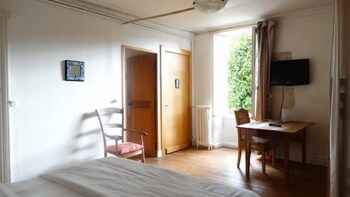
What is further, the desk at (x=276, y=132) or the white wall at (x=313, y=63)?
the white wall at (x=313, y=63)

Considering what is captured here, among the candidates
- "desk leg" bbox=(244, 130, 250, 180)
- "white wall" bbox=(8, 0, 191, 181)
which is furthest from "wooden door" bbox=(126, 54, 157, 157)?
"desk leg" bbox=(244, 130, 250, 180)

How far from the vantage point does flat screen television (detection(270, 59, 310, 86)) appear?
411 centimetres

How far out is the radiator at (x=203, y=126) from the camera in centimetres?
523

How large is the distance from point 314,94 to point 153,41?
282 centimetres

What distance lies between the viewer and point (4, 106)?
2.80 meters

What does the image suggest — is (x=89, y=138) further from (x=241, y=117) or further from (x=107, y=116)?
(x=241, y=117)

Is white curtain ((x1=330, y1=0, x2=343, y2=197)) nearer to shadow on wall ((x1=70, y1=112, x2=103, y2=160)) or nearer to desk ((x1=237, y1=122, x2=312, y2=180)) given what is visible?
desk ((x1=237, y1=122, x2=312, y2=180))

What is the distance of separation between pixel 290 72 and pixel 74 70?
3303mm

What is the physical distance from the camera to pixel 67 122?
3.42 meters

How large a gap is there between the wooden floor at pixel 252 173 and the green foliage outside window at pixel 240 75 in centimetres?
110

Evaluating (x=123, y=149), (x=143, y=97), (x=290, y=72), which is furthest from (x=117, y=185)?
(x=290, y=72)

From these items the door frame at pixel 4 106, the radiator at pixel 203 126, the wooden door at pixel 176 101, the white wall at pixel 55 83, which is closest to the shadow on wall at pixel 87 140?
the white wall at pixel 55 83

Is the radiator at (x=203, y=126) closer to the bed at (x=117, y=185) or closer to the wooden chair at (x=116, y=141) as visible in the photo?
the wooden chair at (x=116, y=141)

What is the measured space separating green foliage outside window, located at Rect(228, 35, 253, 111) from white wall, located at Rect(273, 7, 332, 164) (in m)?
0.97
